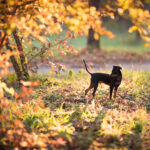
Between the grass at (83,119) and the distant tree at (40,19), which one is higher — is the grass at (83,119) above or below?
below

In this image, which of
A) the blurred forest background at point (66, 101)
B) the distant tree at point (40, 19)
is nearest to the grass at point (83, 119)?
the blurred forest background at point (66, 101)

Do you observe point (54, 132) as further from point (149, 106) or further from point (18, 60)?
point (18, 60)

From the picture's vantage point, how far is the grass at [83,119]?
10.6 ft

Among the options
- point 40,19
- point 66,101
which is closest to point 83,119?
point 66,101

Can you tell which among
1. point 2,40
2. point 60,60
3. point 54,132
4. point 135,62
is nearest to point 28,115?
point 54,132

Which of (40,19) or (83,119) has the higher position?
(40,19)

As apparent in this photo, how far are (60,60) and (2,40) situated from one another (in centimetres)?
859

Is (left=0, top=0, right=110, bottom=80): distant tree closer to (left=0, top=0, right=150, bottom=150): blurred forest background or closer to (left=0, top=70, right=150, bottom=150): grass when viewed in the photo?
(left=0, top=0, right=150, bottom=150): blurred forest background

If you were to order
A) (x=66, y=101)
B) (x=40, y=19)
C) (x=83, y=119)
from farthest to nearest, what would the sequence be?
1. (x=66, y=101)
2. (x=83, y=119)
3. (x=40, y=19)

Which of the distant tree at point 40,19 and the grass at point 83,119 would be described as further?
the grass at point 83,119

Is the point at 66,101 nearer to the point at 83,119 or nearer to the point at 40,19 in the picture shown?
the point at 83,119

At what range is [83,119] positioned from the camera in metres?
4.00

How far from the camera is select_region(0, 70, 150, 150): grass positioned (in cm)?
324

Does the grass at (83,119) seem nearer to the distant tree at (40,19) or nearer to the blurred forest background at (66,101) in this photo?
the blurred forest background at (66,101)
